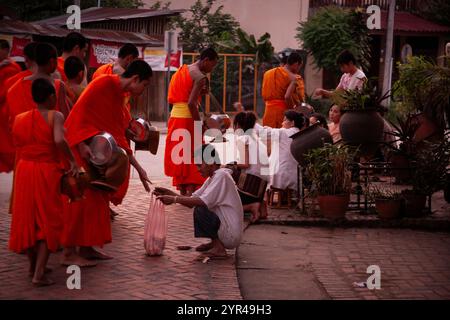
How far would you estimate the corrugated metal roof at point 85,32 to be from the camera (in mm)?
19547

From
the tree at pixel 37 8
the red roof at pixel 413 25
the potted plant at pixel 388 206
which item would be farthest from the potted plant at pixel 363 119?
the red roof at pixel 413 25

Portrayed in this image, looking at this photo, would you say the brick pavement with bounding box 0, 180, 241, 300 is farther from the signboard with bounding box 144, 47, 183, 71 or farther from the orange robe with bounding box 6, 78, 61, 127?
the signboard with bounding box 144, 47, 183, 71

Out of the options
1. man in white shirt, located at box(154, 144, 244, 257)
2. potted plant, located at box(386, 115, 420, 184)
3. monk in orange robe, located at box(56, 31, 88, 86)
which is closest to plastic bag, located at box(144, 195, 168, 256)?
man in white shirt, located at box(154, 144, 244, 257)

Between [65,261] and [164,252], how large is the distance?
99 cm

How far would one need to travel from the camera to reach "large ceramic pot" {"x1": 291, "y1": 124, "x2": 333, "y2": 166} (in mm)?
9273

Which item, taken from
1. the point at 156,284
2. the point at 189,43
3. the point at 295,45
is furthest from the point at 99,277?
the point at 295,45

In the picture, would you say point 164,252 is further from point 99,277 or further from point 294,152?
point 294,152

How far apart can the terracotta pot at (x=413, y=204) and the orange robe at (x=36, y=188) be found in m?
4.46

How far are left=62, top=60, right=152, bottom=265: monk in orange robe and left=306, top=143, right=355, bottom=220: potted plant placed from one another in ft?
9.14

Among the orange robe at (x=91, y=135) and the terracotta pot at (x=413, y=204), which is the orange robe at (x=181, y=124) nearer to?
the terracotta pot at (x=413, y=204)

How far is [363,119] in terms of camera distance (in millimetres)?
9609

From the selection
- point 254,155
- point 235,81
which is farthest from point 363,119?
point 235,81

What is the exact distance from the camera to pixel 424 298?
6055mm

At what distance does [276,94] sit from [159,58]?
1356 centimetres
